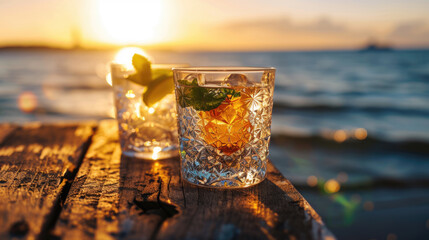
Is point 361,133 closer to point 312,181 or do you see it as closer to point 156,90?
point 312,181

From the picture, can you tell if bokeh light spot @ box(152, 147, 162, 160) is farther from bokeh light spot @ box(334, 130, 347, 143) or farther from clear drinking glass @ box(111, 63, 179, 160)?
bokeh light spot @ box(334, 130, 347, 143)

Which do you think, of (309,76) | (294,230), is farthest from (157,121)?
(309,76)

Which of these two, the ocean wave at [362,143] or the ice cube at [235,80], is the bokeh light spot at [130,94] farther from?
the ocean wave at [362,143]

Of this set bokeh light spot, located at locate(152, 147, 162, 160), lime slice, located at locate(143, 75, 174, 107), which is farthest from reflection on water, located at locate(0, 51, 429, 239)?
bokeh light spot, located at locate(152, 147, 162, 160)

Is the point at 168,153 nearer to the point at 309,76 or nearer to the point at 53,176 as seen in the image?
the point at 53,176

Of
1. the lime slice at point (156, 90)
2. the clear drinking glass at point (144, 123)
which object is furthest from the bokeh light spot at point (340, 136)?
the lime slice at point (156, 90)

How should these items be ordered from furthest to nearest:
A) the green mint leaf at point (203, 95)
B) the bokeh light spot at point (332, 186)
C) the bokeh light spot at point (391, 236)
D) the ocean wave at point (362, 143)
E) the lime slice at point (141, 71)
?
the ocean wave at point (362, 143), the bokeh light spot at point (332, 186), the bokeh light spot at point (391, 236), the lime slice at point (141, 71), the green mint leaf at point (203, 95)
